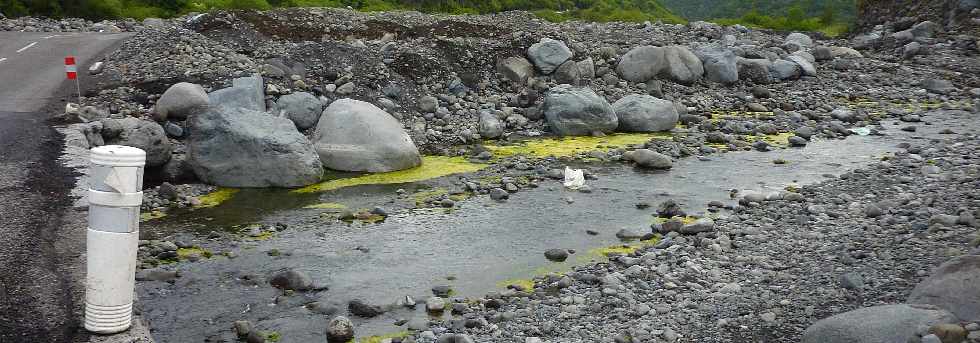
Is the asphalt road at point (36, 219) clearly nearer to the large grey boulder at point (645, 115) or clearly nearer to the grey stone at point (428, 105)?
the grey stone at point (428, 105)

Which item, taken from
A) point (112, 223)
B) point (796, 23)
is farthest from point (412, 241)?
point (796, 23)

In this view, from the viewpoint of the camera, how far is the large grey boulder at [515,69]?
859 inches

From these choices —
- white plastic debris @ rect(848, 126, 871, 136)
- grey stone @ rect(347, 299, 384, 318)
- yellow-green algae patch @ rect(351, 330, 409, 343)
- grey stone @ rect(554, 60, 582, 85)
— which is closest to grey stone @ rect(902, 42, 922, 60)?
white plastic debris @ rect(848, 126, 871, 136)

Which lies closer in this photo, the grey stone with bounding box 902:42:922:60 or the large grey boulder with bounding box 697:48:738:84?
the large grey boulder with bounding box 697:48:738:84

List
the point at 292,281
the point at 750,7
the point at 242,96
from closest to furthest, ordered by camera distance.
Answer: the point at 292,281, the point at 242,96, the point at 750,7

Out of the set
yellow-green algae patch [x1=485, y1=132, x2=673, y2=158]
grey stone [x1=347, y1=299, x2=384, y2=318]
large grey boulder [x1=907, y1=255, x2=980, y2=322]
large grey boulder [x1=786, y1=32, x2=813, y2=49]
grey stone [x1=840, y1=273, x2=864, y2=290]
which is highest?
large grey boulder [x1=907, y1=255, x2=980, y2=322]

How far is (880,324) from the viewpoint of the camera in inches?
252

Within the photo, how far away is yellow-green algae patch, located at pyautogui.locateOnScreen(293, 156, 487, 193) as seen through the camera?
14.0 metres

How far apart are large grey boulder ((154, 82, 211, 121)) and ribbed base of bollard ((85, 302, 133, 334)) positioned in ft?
34.4

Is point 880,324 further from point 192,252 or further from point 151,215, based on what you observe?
point 151,215

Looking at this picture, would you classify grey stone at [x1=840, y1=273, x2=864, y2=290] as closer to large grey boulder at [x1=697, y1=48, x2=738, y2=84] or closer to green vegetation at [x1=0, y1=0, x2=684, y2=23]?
large grey boulder at [x1=697, y1=48, x2=738, y2=84]

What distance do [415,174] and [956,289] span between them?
9555 millimetres

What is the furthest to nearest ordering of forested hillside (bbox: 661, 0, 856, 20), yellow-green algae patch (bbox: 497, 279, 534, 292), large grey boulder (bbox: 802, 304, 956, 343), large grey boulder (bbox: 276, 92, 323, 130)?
1. forested hillside (bbox: 661, 0, 856, 20)
2. large grey boulder (bbox: 276, 92, 323, 130)
3. yellow-green algae patch (bbox: 497, 279, 534, 292)
4. large grey boulder (bbox: 802, 304, 956, 343)

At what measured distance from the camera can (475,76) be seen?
21.4m
